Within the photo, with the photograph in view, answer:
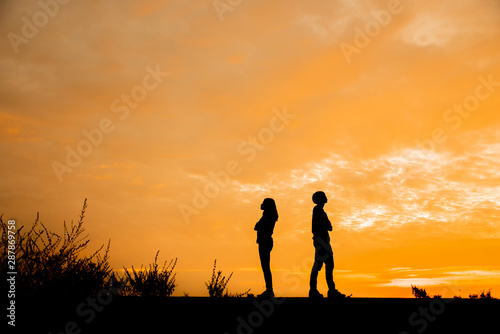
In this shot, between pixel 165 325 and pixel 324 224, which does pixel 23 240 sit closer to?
pixel 165 325

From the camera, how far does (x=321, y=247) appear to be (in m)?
8.21

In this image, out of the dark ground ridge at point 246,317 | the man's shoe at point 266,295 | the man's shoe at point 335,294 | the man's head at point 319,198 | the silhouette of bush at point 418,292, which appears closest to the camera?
the dark ground ridge at point 246,317

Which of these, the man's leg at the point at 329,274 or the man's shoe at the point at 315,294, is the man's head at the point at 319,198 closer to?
the man's leg at the point at 329,274

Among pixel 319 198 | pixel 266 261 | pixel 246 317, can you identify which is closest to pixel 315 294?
pixel 266 261

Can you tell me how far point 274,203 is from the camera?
8.21 metres

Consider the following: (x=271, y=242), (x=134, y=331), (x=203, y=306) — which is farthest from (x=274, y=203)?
(x=134, y=331)

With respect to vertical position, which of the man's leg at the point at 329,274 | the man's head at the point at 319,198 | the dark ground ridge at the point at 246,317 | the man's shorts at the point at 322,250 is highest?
the man's head at the point at 319,198

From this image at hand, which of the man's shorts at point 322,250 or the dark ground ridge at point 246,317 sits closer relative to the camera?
the dark ground ridge at point 246,317

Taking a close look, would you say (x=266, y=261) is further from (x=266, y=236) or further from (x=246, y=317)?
(x=246, y=317)

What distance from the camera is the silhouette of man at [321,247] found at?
812 cm

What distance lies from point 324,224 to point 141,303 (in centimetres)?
360

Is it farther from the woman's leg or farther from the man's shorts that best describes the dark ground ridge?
the man's shorts

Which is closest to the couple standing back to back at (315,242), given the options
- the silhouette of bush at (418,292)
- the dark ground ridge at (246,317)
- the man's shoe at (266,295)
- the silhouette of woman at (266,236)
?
the silhouette of woman at (266,236)

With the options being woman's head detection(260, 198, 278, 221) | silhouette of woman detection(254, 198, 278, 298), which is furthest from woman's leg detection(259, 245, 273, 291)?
woman's head detection(260, 198, 278, 221)
